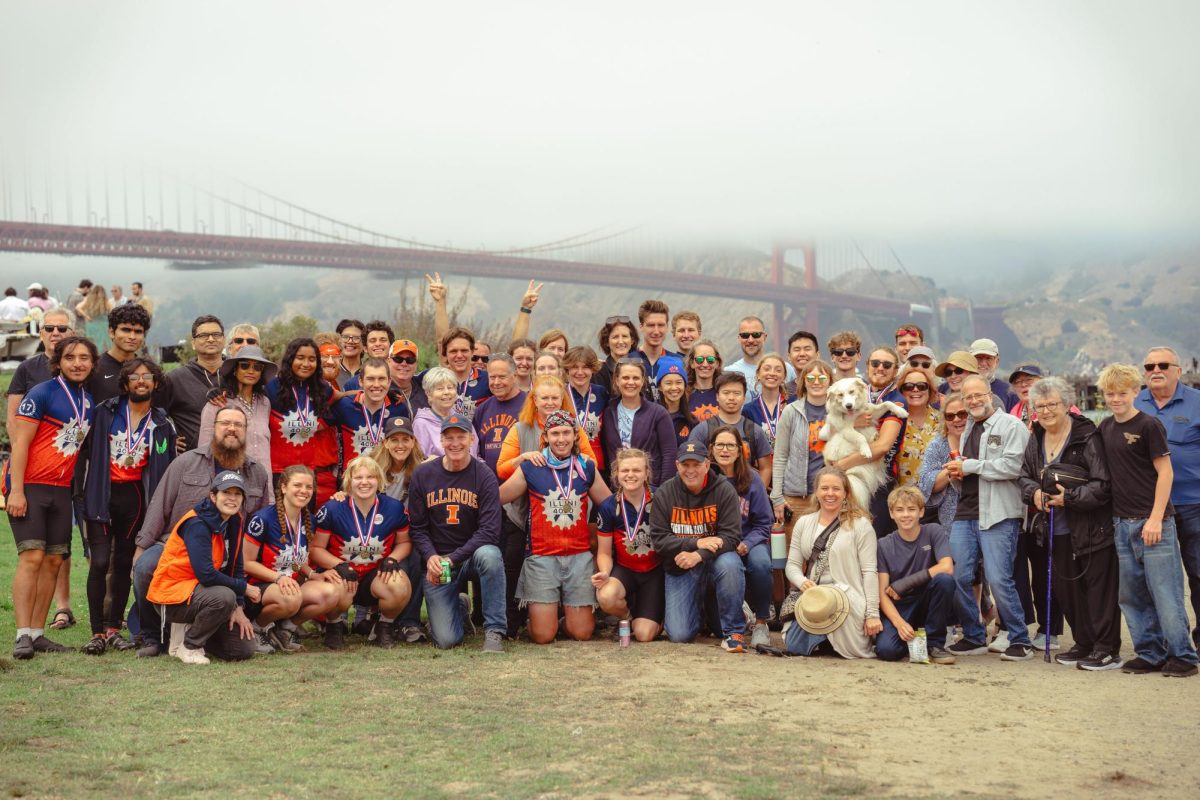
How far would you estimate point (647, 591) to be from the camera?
8.64 m

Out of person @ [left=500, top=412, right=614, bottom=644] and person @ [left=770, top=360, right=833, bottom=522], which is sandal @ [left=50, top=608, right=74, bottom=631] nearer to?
person @ [left=500, top=412, right=614, bottom=644]

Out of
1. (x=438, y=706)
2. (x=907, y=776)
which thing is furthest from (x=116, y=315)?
(x=907, y=776)

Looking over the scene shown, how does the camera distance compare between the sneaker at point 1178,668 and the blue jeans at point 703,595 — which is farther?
the blue jeans at point 703,595

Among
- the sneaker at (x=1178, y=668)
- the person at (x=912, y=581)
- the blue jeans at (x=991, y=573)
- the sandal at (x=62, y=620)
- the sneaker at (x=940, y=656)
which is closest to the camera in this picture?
the sneaker at (x=1178, y=668)

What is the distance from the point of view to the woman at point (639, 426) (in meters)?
8.87

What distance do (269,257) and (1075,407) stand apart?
156 feet

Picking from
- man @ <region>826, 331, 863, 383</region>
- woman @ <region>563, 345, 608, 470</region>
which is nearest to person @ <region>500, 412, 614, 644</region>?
woman @ <region>563, 345, 608, 470</region>

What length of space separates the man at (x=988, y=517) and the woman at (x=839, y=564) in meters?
0.62

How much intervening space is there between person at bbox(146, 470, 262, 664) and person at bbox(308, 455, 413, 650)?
612mm

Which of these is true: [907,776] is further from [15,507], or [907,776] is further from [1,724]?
[15,507]

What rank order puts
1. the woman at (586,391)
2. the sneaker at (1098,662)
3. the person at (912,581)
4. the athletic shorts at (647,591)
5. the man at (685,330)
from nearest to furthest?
the sneaker at (1098,662) → the person at (912,581) → the athletic shorts at (647,591) → the woman at (586,391) → the man at (685,330)

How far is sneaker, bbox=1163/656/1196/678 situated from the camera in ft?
24.5

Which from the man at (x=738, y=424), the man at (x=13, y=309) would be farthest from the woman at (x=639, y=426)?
the man at (x=13, y=309)

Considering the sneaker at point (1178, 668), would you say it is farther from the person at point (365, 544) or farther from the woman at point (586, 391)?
the person at point (365, 544)
